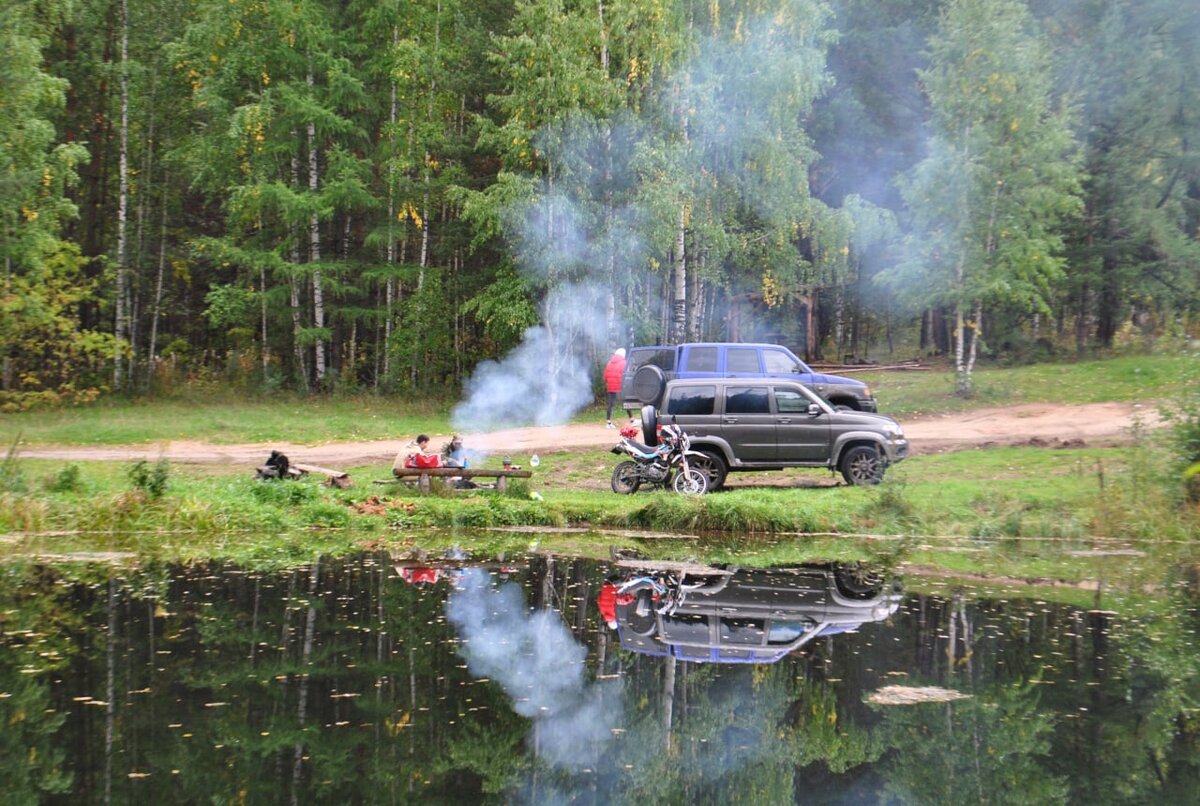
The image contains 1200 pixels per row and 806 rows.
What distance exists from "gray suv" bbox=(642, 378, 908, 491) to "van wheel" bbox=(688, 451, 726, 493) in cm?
2

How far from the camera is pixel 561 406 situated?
1238 inches

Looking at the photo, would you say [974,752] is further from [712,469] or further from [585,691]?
[712,469]

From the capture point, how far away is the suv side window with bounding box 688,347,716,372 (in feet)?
76.9

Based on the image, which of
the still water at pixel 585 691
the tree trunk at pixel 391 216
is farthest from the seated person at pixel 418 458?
the tree trunk at pixel 391 216

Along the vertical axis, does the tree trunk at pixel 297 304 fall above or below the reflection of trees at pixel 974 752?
above

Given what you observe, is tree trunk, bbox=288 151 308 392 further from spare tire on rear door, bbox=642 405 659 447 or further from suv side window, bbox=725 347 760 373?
spare tire on rear door, bbox=642 405 659 447

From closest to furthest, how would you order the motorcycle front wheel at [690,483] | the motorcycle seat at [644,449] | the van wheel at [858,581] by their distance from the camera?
the van wheel at [858,581]
the motorcycle front wheel at [690,483]
the motorcycle seat at [644,449]

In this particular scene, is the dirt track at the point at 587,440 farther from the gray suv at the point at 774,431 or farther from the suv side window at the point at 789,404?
the suv side window at the point at 789,404

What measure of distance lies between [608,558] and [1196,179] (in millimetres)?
31267

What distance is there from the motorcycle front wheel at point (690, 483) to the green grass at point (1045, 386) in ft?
36.5

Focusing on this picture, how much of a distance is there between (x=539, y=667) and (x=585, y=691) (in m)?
0.85

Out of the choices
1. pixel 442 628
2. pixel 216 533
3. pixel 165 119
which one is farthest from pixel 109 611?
pixel 165 119

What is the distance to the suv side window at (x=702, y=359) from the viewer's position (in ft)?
76.9

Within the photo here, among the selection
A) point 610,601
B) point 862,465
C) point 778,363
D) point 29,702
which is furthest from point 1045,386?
point 29,702
